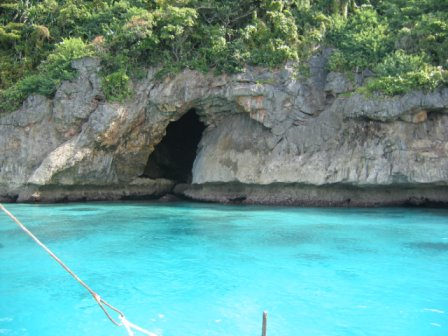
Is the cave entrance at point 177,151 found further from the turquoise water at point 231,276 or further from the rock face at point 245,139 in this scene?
the turquoise water at point 231,276

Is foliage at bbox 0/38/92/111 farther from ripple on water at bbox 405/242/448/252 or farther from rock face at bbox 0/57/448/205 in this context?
ripple on water at bbox 405/242/448/252

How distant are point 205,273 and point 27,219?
786 cm

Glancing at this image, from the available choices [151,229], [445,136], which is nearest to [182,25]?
[151,229]

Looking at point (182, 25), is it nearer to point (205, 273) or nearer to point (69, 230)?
point (69, 230)

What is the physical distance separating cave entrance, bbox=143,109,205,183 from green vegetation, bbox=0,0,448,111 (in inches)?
167

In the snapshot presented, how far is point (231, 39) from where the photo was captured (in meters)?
18.9

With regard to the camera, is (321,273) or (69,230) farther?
(69,230)

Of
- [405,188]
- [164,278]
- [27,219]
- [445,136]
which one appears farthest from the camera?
[405,188]

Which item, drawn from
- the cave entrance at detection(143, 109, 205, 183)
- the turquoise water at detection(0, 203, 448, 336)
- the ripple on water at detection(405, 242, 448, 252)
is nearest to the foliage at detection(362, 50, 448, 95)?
the turquoise water at detection(0, 203, 448, 336)

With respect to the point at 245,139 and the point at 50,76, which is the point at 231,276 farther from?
the point at 50,76

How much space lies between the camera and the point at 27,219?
46.0 ft

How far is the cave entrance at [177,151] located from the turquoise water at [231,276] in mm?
7762

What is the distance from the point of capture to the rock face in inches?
643

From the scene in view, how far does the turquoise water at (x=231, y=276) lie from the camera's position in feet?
20.8
